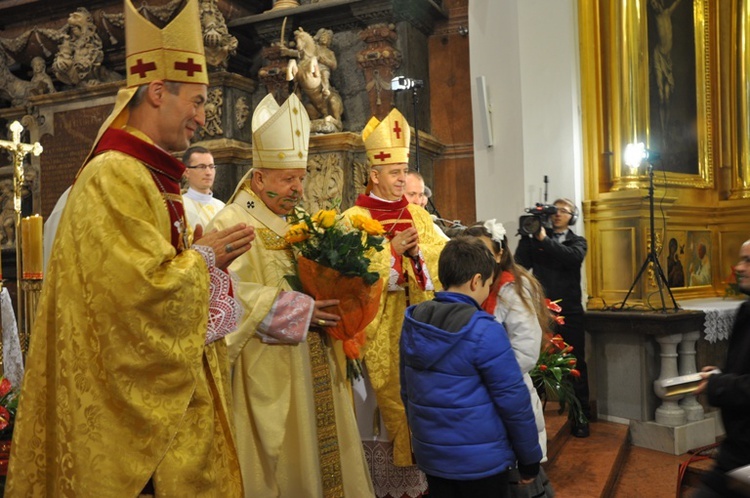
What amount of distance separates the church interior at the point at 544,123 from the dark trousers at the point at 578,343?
0.28m

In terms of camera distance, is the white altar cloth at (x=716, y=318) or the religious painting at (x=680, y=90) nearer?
the white altar cloth at (x=716, y=318)

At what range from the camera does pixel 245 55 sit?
8781mm

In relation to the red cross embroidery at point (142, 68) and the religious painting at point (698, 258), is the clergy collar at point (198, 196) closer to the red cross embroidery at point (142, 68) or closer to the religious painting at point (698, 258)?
the red cross embroidery at point (142, 68)

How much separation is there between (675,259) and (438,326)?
5.98 m

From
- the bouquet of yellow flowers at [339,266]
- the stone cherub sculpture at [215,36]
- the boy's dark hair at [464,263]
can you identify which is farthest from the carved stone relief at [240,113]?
the boy's dark hair at [464,263]

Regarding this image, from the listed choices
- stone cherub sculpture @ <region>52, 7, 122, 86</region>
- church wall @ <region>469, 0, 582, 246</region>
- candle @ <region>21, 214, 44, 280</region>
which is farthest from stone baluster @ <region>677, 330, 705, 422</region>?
stone cherub sculpture @ <region>52, 7, 122, 86</region>

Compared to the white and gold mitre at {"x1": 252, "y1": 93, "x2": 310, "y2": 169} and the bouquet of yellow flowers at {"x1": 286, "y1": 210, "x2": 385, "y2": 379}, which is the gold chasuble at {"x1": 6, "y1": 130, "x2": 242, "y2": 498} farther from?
the white and gold mitre at {"x1": 252, "y1": 93, "x2": 310, "y2": 169}

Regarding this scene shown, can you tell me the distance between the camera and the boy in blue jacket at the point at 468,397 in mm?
2742

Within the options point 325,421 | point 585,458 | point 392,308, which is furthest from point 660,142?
point 325,421

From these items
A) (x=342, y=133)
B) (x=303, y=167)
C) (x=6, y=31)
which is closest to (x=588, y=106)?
(x=342, y=133)

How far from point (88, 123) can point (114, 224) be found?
7.16 m

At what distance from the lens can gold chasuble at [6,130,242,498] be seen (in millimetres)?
2143

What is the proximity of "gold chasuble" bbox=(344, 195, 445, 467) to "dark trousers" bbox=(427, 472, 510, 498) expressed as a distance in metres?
1.16

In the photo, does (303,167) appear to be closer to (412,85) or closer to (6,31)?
(412,85)
